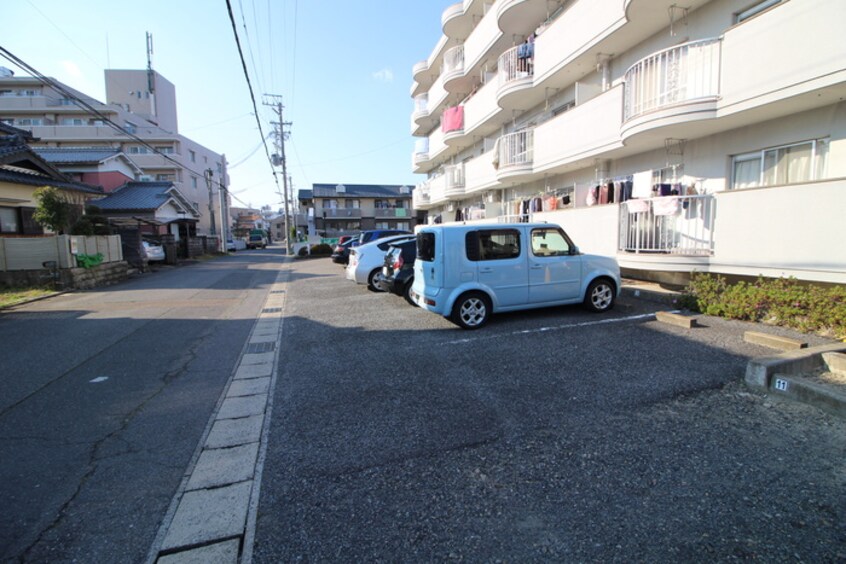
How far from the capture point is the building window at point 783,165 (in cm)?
630

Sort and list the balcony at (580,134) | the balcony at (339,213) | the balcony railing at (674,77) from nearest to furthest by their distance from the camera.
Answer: the balcony railing at (674,77) < the balcony at (580,134) < the balcony at (339,213)

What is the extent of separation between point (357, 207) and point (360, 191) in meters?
2.19

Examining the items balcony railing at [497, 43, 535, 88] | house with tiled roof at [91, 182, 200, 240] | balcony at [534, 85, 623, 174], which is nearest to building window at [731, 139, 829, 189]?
balcony at [534, 85, 623, 174]

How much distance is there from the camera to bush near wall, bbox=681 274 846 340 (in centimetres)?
534

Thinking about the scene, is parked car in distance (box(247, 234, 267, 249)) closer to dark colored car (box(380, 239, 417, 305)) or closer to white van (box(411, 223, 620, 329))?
dark colored car (box(380, 239, 417, 305))

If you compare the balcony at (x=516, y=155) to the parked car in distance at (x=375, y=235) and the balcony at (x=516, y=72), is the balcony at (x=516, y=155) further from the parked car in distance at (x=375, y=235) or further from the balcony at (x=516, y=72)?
the parked car in distance at (x=375, y=235)

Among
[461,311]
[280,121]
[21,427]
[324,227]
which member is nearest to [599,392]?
[461,311]

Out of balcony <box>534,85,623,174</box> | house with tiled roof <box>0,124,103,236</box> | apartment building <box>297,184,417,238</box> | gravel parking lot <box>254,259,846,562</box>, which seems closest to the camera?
gravel parking lot <box>254,259,846,562</box>

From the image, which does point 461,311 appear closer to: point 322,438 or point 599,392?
point 599,392

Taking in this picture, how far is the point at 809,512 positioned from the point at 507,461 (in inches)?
68.3

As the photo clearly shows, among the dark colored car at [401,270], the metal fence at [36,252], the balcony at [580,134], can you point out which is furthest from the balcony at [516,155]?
the metal fence at [36,252]

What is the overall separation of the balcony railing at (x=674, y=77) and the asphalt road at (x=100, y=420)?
29.5ft

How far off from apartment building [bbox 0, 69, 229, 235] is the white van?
3603 cm

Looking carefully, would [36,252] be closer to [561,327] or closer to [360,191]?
[561,327]
